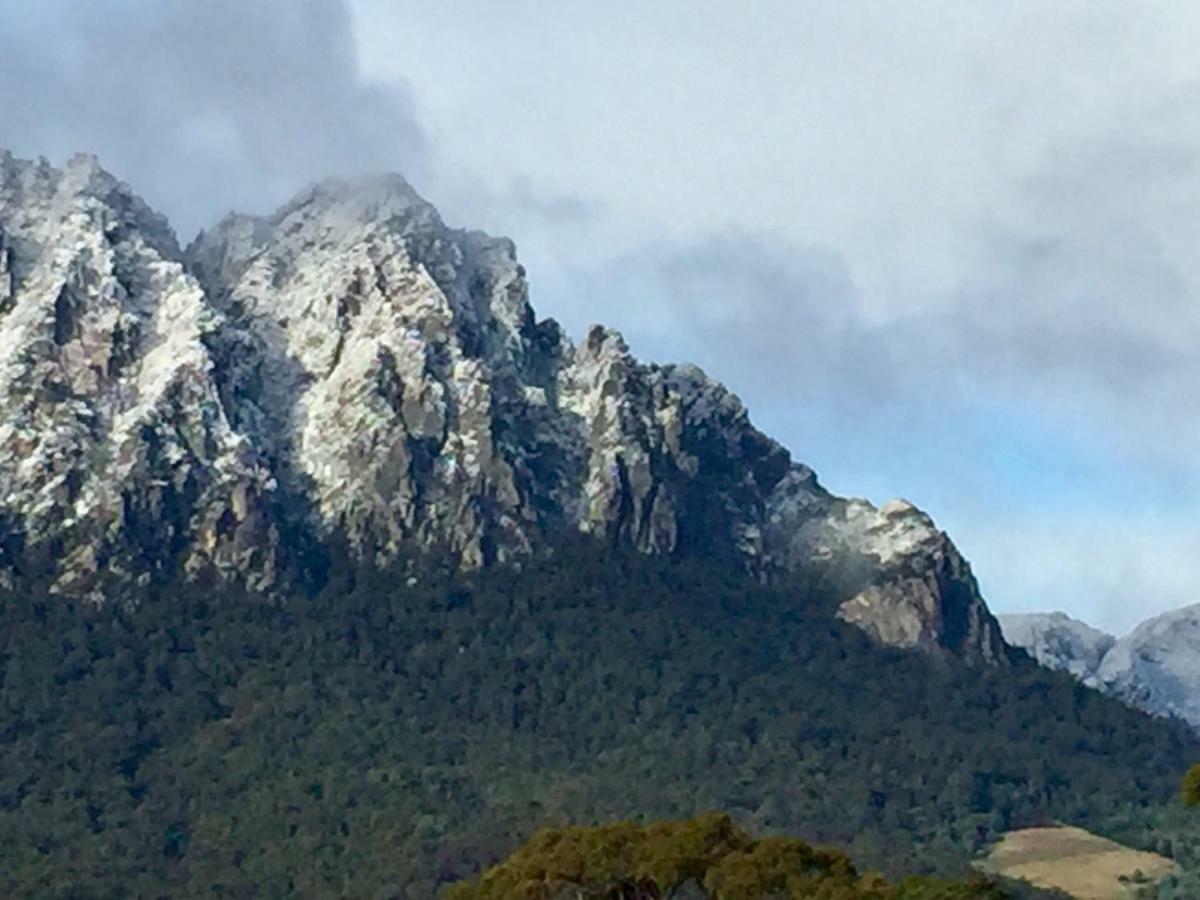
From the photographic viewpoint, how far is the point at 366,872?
188 metres

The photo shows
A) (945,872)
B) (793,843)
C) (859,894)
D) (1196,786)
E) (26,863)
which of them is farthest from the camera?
(945,872)

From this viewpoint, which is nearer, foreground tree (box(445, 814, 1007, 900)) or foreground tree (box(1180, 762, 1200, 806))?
foreground tree (box(1180, 762, 1200, 806))

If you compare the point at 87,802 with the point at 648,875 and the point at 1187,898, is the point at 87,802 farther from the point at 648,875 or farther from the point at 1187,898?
the point at 648,875

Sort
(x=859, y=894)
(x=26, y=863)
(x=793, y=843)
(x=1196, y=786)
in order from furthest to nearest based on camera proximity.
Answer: (x=26, y=863), (x=793, y=843), (x=859, y=894), (x=1196, y=786)

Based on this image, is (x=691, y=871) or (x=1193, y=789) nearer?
(x=1193, y=789)

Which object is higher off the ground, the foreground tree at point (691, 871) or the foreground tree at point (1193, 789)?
the foreground tree at point (1193, 789)

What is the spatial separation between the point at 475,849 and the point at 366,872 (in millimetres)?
8414

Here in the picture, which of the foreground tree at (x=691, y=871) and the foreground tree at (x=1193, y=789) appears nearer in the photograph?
the foreground tree at (x=1193, y=789)

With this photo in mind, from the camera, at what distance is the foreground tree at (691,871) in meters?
95.7

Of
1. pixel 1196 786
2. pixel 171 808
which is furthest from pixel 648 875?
pixel 171 808

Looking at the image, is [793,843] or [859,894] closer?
[859,894]

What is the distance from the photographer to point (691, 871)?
97688 millimetres

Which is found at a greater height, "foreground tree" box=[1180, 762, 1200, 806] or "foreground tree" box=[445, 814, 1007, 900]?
"foreground tree" box=[1180, 762, 1200, 806]

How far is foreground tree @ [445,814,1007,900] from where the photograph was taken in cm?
9569
